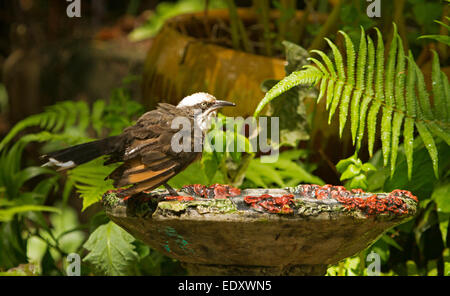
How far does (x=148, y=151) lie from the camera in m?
1.29

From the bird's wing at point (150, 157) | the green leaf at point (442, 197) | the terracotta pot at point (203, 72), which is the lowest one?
the green leaf at point (442, 197)

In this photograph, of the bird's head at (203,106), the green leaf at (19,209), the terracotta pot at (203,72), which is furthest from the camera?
the green leaf at (19,209)

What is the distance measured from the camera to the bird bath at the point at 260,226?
1183mm

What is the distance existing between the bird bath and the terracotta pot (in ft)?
1.32

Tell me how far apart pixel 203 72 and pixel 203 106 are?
0.49 meters

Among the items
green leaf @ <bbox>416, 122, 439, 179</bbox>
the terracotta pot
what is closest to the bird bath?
green leaf @ <bbox>416, 122, 439, 179</bbox>

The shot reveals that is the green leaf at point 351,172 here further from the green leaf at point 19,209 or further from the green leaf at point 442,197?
the green leaf at point 19,209

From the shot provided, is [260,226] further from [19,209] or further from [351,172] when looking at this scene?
[19,209]

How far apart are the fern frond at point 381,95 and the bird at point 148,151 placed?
223 mm

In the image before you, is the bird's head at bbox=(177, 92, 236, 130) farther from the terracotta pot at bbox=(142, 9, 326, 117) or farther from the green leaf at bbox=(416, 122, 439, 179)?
the green leaf at bbox=(416, 122, 439, 179)

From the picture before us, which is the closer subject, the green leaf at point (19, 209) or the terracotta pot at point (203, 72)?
the terracotta pot at point (203, 72)

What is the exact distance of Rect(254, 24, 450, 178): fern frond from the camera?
1.48 metres

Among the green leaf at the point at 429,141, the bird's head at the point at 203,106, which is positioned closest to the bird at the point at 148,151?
the bird's head at the point at 203,106
